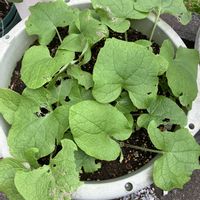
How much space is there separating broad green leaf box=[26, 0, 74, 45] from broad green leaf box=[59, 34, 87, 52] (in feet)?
0.23

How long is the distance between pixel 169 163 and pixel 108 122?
0.56ft

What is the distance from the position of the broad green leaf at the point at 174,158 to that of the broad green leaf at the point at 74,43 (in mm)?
267

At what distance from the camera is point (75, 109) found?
90cm

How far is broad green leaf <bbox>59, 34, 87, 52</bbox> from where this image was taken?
1.01 metres

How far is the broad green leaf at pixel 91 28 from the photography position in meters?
0.99

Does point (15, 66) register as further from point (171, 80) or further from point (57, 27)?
point (171, 80)

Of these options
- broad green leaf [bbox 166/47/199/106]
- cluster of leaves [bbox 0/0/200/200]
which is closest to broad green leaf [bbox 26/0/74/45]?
cluster of leaves [bbox 0/0/200/200]

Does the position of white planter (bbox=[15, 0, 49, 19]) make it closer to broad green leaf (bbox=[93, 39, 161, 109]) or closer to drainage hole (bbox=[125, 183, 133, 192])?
broad green leaf (bbox=[93, 39, 161, 109])

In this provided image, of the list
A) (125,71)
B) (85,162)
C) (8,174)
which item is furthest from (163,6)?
(8,174)

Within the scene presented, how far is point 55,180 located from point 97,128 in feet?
0.49

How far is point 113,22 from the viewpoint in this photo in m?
1.03

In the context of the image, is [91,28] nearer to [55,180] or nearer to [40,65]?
[40,65]

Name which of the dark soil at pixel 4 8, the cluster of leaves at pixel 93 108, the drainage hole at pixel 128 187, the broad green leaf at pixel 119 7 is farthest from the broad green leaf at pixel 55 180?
the dark soil at pixel 4 8

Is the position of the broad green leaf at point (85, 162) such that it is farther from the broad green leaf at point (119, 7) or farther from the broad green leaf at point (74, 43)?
the broad green leaf at point (119, 7)
